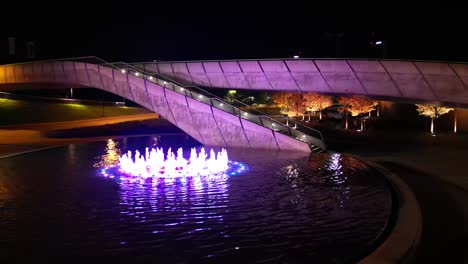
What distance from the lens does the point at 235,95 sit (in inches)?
3297

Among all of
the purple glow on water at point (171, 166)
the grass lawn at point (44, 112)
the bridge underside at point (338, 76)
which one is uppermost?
the bridge underside at point (338, 76)

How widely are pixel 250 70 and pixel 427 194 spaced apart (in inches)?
652

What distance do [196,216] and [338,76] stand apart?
1687 centimetres

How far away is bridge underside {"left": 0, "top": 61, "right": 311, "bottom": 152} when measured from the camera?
23406mm

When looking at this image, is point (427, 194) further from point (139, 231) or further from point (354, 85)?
point (354, 85)

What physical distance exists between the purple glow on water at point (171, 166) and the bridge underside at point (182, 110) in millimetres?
2886

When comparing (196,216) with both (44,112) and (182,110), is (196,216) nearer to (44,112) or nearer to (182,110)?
(182,110)

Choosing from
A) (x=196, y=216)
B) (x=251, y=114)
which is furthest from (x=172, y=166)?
(x=251, y=114)

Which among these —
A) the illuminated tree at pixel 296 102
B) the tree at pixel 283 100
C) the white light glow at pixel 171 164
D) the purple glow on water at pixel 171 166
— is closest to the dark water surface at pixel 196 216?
the purple glow on water at pixel 171 166

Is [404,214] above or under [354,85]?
under

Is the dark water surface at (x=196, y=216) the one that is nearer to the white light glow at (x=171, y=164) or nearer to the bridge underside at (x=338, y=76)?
the white light glow at (x=171, y=164)

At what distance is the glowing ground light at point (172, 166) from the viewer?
15.9 meters

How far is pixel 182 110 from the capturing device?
25906mm

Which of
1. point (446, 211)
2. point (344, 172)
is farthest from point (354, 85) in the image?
point (446, 211)
